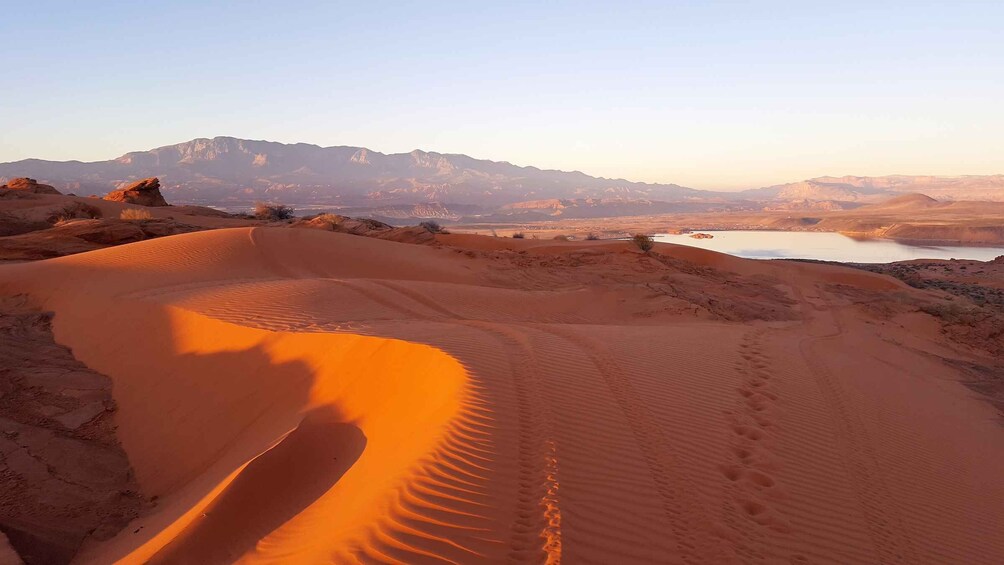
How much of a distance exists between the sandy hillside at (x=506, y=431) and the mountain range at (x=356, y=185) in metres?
71.1

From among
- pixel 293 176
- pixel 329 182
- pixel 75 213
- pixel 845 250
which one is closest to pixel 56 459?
pixel 75 213

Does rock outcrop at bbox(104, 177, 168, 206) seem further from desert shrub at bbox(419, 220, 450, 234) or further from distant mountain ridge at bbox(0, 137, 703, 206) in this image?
distant mountain ridge at bbox(0, 137, 703, 206)

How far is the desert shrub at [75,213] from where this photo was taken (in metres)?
19.2

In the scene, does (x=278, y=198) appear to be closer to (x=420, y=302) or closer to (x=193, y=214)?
(x=193, y=214)

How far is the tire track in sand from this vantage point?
12.7 feet

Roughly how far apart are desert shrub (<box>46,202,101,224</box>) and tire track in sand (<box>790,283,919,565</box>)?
21316 millimetres

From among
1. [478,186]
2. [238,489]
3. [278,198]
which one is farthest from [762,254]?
[478,186]

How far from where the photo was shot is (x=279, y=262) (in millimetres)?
14836

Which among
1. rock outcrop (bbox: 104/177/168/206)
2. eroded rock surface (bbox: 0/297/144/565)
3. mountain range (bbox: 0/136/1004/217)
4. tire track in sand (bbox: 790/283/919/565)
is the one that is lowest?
eroded rock surface (bbox: 0/297/144/565)

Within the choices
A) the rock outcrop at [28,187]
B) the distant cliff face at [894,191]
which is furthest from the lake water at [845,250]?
the distant cliff face at [894,191]

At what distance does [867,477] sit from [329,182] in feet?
497

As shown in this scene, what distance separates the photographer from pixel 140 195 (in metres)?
26.7

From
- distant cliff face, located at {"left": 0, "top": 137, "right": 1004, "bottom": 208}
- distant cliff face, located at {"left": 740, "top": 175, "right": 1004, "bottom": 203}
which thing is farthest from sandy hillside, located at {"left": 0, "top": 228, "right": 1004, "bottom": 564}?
distant cliff face, located at {"left": 740, "top": 175, "right": 1004, "bottom": 203}

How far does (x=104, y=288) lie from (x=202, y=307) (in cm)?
298
